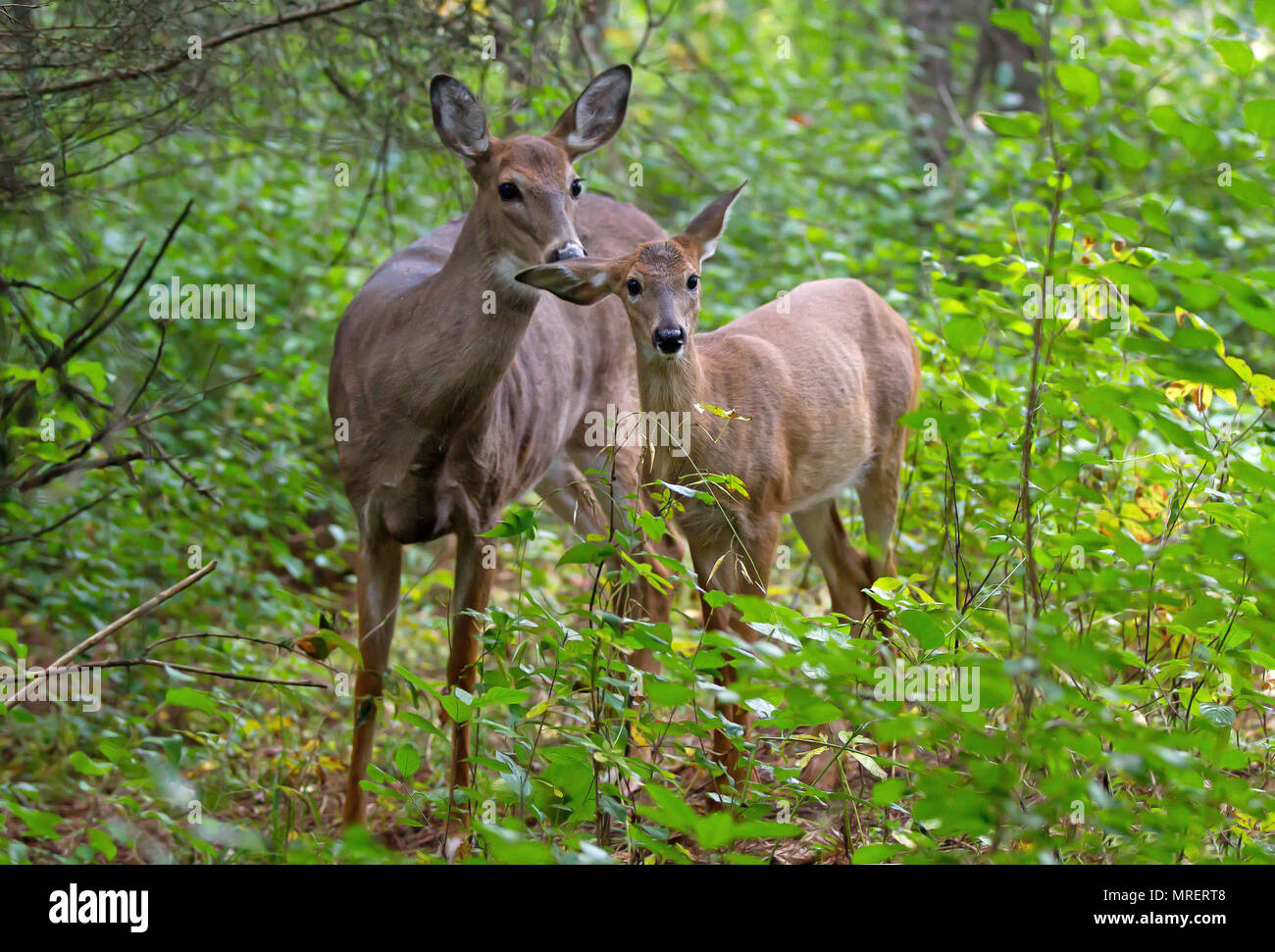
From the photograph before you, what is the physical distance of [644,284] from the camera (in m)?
4.60

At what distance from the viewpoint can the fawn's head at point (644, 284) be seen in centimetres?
453

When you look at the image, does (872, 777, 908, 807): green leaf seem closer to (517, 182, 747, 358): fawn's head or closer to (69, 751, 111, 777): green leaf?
(517, 182, 747, 358): fawn's head

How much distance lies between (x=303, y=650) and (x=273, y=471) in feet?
8.35

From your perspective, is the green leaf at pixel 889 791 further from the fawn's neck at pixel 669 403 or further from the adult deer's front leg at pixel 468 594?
the adult deer's front leg at pixel 468 594

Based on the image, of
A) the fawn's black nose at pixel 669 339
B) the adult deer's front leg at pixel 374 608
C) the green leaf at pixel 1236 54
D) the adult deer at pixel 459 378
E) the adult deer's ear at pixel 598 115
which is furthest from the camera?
the adult deer's front leg at pixel 374 608

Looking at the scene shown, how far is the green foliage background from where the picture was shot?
2973 mm

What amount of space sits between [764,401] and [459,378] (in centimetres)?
125

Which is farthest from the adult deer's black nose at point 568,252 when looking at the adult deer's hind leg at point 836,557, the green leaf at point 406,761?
the green leaf at point 406,761

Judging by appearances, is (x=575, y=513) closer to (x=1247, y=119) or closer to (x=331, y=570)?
(x=331, y=570)

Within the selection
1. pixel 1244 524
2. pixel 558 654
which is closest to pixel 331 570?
pixel 558 654

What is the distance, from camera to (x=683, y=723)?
3.49 meters

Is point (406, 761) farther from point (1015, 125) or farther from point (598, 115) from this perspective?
point (598, 115)

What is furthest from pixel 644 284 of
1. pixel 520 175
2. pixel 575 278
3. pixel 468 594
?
pixel 468 594

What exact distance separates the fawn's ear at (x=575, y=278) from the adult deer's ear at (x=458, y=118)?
0.75 metres
